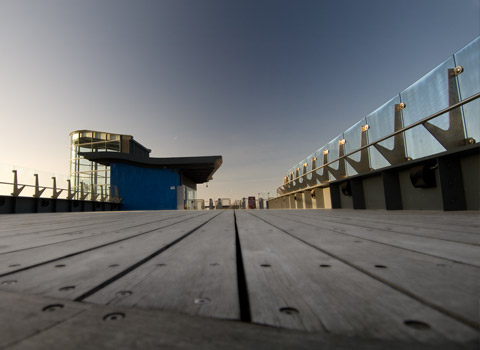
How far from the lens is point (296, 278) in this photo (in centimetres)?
78

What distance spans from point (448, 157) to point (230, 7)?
13.2m

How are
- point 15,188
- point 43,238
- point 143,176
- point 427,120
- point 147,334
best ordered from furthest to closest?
point 143,176 < point 15,188 < point 427,120 < point 43,238 < point 147,334

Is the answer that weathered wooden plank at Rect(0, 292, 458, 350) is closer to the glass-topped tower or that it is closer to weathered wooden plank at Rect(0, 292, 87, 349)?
weathered wooden plank at Rect(0, 292, 87, 349)

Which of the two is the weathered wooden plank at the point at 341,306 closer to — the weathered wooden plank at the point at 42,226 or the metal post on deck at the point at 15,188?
the weathered wooden plank at the point at 42,226

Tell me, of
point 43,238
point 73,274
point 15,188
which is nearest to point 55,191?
point 15,188

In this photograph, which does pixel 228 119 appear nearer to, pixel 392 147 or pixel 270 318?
pixel 392 147

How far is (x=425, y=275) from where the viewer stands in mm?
765

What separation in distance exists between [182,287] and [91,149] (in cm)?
2871

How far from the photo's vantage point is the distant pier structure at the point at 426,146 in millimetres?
3689

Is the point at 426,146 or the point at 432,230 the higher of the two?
the point at 426,146

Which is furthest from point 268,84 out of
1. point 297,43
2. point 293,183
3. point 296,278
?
point 296,278

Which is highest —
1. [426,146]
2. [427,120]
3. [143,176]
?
[143,176]

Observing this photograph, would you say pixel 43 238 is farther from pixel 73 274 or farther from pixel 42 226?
pixel 42 226

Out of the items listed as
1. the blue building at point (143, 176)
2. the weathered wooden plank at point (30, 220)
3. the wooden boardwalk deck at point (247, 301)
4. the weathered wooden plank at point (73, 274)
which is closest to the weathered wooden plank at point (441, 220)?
the wooden boardwalk deck at point (247, 301)
